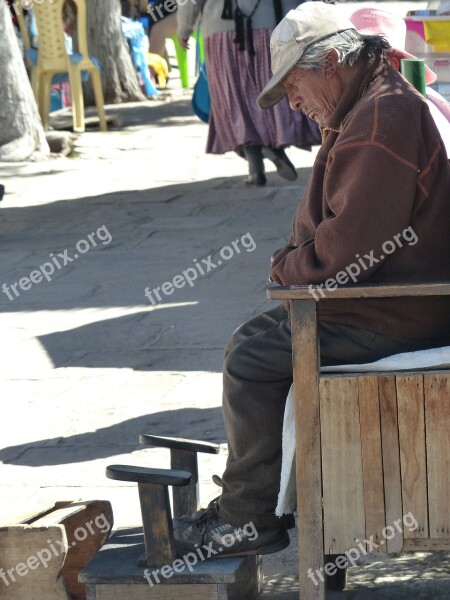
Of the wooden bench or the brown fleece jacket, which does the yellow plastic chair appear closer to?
the brown fleece jacket

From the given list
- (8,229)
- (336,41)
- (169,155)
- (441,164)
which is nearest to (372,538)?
(441,164)

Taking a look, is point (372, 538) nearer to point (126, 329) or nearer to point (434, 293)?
point (434, 293)

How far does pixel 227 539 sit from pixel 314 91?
3.60 feet

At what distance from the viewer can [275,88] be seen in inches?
118

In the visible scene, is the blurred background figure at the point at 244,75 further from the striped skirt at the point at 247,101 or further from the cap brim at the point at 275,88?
the cap brim at the point at 275,88

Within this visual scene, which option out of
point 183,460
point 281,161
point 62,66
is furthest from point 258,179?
point 183,460

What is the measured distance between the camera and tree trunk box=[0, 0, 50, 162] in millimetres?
10844

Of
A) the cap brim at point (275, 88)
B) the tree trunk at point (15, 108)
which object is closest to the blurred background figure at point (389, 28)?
the cap brim at point (275, 88)

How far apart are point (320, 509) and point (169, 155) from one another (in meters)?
8.95

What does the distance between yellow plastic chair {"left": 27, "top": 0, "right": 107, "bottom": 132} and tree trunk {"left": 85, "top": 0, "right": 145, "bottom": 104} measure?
4.25ft

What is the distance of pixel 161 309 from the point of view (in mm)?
6094

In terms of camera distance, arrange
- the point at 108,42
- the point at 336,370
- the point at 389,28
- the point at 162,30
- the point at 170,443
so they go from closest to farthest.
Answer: the point at 336,370, the point at 170,443, the point at 389,28, the point at 108,42, the point at 162,30

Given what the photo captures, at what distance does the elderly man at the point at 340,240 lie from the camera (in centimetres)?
273

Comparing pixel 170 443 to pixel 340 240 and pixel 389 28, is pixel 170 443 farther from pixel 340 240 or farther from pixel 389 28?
pixel 389 28
